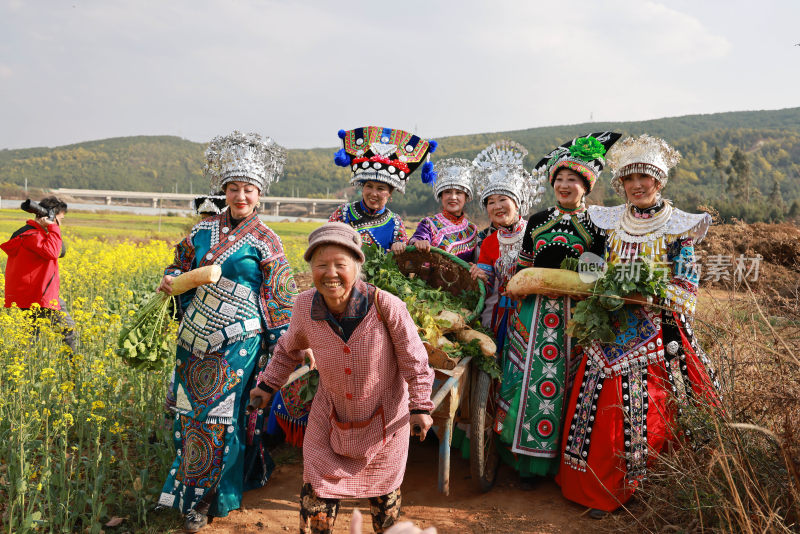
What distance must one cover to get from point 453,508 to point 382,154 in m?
2.95

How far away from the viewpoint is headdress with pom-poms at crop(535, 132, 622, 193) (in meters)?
4.25

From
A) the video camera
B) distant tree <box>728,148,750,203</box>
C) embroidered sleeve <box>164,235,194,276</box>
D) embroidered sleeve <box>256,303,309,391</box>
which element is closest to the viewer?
embroidered sleeve <box>256,303,309,391</box>

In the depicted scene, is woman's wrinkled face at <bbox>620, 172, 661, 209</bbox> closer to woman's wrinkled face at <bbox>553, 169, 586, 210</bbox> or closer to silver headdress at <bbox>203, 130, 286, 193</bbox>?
woman's wrinkled face at <bbox>553, 169, 586, 210</bbox>

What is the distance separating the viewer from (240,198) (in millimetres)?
3979

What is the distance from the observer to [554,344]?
4.32 metres

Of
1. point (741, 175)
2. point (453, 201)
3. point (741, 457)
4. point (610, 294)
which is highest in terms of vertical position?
point (741, 175)

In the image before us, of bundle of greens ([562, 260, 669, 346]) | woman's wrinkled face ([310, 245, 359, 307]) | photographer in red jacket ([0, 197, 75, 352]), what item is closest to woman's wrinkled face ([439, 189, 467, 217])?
bundle of greens ([562, 260, 669, 346])

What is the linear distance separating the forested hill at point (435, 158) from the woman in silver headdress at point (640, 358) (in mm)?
39446

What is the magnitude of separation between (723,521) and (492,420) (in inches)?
73.3

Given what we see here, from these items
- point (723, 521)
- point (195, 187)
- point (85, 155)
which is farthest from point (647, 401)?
point (85, 155)

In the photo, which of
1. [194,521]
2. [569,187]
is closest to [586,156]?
[569,187]

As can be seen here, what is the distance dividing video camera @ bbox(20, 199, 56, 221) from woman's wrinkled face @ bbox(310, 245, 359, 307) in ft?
17.9

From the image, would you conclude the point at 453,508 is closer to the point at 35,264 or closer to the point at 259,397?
the point at 259,397

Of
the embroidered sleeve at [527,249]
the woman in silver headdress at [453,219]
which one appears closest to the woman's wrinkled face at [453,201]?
the woman in silver headdress at [453,219]
